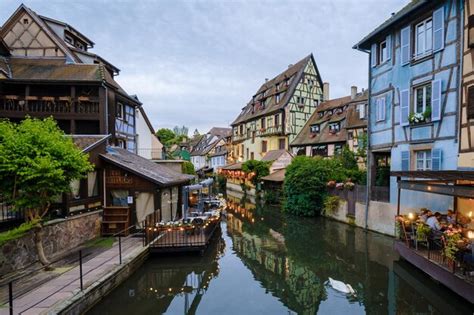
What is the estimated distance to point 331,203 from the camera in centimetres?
1912

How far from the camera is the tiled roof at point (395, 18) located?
41.2ft

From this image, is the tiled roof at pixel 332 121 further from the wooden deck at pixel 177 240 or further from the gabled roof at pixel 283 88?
the wooden deck at pixel 177 240

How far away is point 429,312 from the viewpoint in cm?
749

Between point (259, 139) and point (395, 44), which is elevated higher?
point (395, 44)

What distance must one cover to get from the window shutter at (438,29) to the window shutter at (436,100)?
1487 mm

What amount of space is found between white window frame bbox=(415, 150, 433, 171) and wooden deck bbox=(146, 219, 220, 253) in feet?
32.9

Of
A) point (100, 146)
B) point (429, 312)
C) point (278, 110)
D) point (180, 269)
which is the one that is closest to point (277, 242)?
point (180, 269)

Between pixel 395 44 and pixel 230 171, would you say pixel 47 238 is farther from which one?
pixel 230 171

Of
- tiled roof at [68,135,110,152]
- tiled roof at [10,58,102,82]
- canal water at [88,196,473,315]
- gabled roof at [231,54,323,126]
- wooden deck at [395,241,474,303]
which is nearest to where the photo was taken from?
wooden deck at [395,241,474,303]

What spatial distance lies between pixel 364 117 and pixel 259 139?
53.6 ft

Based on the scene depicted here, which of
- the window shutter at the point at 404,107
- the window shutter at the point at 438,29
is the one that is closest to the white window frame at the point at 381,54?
the window shutter at the point at 404,107

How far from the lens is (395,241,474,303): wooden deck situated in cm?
704

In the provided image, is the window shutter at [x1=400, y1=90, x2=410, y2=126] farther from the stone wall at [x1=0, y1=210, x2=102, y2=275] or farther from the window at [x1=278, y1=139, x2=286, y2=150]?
the window at [x1=278, y1=139, x2=286, y2=150]

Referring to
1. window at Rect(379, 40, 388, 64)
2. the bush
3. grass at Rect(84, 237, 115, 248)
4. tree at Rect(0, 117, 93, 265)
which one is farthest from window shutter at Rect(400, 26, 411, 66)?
grass at Rect(84, 237, 115, 248)
